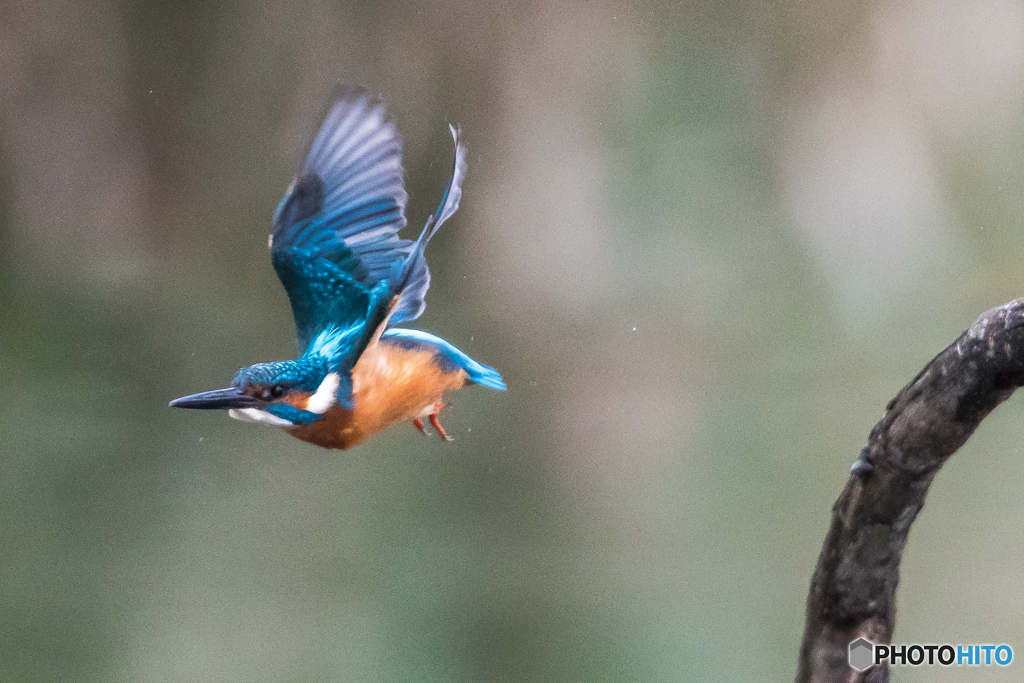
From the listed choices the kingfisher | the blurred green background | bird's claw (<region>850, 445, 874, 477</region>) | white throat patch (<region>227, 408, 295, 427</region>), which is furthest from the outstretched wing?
the blurred green background

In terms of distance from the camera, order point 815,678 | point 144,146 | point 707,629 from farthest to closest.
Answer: point 144,146, point 707,629, point 815,678

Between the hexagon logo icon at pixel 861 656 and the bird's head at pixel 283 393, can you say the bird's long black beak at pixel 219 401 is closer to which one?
the bird's head at pixel 283 393

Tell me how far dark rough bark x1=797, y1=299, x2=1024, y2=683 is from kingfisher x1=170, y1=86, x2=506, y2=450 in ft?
0.71

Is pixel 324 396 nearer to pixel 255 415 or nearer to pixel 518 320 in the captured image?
pixel 255 415

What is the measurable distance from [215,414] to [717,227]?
737 millimetres

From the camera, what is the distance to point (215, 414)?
1.43 meters

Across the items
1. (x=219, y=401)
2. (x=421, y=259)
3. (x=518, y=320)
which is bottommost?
(x=219, y=401)

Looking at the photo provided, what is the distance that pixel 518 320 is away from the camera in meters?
1.36

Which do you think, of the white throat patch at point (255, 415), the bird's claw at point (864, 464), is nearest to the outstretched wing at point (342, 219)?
the white throat patch at point (255, 415)

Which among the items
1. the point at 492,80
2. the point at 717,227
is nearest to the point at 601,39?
the point at 492,80

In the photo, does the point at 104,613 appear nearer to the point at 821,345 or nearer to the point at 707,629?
the point at 707,629

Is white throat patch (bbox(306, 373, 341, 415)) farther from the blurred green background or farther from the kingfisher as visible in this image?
the blurred green background

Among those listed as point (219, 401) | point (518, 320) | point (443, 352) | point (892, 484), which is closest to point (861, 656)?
point (892, 484)
